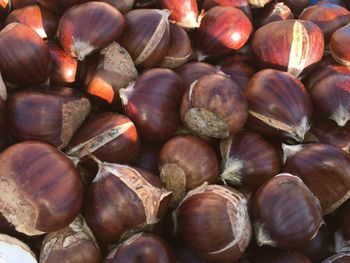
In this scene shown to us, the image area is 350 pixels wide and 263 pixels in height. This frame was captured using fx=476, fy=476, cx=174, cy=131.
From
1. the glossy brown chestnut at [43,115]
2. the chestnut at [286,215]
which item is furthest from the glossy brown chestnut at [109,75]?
the chestnut at [286,215]

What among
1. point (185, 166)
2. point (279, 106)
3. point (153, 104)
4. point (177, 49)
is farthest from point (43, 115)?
point (279, 106)

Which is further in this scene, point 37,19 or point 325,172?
point 37,19

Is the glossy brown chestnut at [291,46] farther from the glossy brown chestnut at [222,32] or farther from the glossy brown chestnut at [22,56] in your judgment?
the glossy brown chestnut at [22,56]

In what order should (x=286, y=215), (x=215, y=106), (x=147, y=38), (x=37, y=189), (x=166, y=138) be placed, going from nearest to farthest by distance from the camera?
(x=37, y=189) → (x=286, y=215) → (x=215, y=106) → (x=166, y=138) → (x=147, y=38)

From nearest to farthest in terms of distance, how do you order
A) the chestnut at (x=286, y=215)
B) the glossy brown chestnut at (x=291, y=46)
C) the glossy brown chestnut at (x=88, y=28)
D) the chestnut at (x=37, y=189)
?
the chestnut at (x=37, y=189)
the chestnut at (x=286, y=215)
the glossy brown chestnut at (x=88, y=28)
the glossy brown chestnut at (x=291, y=46)

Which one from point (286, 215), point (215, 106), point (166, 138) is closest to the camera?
point (286, 215)

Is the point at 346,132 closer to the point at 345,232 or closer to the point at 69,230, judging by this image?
the point at 345,232

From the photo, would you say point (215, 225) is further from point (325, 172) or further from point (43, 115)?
point (43, 115)
